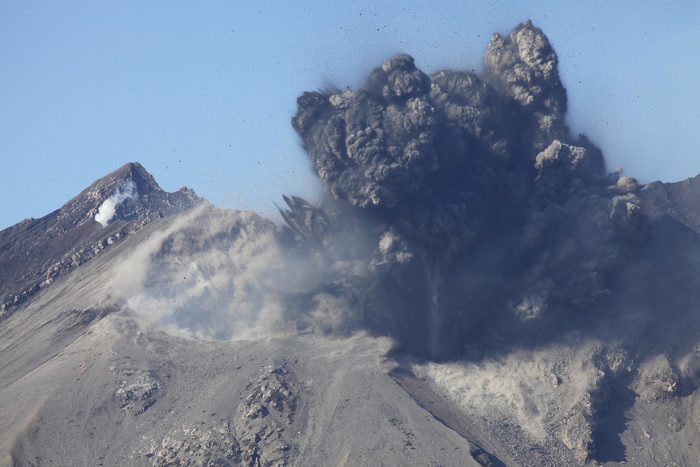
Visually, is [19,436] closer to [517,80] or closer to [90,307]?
[90,307]

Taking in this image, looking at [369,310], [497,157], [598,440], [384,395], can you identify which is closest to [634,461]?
[598,440]

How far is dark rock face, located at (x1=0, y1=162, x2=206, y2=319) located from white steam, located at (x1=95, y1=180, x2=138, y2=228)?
0.29 m

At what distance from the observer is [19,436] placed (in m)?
42.2

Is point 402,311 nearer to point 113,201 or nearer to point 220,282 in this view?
point 220,282

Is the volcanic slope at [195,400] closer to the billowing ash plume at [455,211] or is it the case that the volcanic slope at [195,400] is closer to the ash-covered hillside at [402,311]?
the ash-covered hillside at [402,311]

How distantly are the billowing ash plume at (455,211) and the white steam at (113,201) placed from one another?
40502mm

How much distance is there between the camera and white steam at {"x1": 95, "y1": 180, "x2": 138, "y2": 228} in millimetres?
89375

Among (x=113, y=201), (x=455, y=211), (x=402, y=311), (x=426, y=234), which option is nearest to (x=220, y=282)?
(x=402, y=311)

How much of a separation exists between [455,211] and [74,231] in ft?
175

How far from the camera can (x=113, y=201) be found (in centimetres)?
9212

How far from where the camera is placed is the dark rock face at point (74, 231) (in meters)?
69.6

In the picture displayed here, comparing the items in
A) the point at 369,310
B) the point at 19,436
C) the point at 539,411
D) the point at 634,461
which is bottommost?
the point at 634,461

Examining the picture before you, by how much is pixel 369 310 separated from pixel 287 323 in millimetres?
8273

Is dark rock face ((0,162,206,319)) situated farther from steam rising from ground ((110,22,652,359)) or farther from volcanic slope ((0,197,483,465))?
steam rising from ground ((110,22,652,359))
